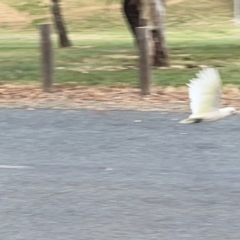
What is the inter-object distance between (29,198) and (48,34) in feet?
17.8

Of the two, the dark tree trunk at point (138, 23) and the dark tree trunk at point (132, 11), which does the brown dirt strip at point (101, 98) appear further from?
the dark tree trunk at point (132, 11)

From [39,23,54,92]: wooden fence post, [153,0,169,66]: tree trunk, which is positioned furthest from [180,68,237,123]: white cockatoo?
[153,0,169,66]: tree trunk

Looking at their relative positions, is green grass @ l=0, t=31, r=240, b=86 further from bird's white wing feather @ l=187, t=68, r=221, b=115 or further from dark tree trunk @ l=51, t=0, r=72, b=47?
bird's white wing feather @ l=187, t=68, r=221, b=115

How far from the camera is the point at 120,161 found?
5852 mm

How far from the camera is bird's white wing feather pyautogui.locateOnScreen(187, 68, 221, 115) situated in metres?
7.52

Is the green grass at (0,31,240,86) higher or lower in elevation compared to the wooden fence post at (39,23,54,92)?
lower

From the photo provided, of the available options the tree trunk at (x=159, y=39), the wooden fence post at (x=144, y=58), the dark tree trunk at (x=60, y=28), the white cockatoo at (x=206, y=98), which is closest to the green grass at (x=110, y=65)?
the tree trunk at (x=159, y=39)

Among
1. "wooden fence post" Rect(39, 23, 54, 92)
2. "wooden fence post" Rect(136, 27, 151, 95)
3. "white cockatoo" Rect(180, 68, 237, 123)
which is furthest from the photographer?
"wooden fence post" Rect(39, 23, 54, 92)

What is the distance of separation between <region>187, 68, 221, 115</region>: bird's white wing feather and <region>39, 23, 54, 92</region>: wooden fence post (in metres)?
Answer: 3.09

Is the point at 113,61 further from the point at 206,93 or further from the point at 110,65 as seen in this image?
the point at 206,93

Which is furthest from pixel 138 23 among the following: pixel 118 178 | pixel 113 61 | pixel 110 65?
pixel 118 178

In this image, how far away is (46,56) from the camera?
391 inches

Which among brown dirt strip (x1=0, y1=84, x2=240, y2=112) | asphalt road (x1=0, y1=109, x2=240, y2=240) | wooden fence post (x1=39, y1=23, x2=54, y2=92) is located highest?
wooden fence post (x1=39, y1=23, x2=54, y2=92)

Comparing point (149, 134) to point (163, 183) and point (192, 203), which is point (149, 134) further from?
point (192, 203)
